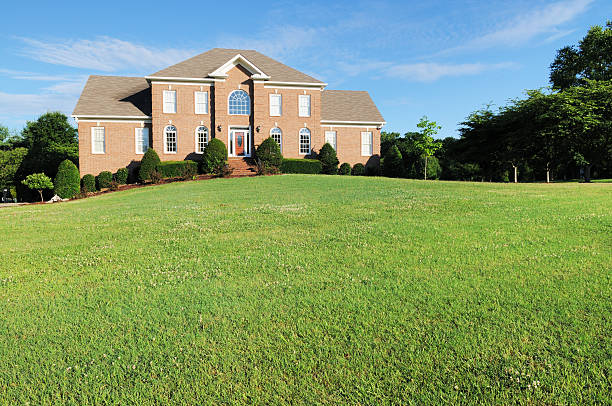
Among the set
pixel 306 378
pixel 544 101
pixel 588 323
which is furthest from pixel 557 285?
pixel 544 101

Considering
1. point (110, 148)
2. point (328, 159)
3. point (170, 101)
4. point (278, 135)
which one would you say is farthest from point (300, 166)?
point (110, 148)

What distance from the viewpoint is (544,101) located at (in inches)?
1204

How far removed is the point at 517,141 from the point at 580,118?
5316 mm

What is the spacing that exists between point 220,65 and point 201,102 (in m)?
3.72

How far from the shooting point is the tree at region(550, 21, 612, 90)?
3994 centimetres

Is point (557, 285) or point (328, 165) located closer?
point (557, 285)

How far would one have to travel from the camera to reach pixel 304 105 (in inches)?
1340

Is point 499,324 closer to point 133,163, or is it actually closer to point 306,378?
point 306,378

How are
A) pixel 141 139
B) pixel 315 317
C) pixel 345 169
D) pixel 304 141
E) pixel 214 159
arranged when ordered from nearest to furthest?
pixel 315 317, pixel 214 159, pixel 141 139, pixel 345 169, pixel 304 141

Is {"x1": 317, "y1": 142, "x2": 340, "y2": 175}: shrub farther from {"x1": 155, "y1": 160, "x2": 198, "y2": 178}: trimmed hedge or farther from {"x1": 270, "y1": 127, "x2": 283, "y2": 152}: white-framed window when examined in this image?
{"x1": 155, "y1": 160, "x2": 198, "y2": 178}: trimmed hedge

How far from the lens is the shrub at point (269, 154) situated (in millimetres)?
29777

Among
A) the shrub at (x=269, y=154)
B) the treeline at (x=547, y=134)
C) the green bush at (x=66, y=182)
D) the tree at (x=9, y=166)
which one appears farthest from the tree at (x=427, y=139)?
the tree at (x=9, y=166)

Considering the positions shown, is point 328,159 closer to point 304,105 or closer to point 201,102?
point 304,105

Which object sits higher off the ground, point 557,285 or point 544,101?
point 544,101
